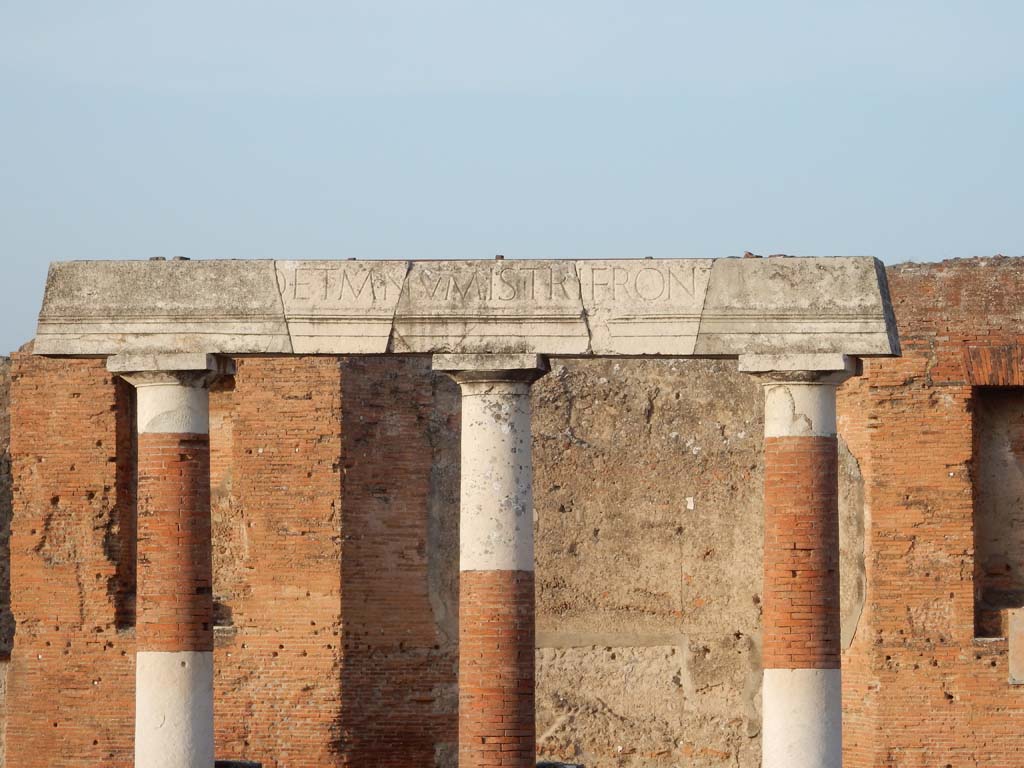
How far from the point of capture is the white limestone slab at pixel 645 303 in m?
12.4

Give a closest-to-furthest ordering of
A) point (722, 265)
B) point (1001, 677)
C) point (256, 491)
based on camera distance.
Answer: point (722, 265) < point (1001, 677) < point (256, 491)

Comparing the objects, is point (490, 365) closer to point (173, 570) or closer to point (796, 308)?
point (796, 308)

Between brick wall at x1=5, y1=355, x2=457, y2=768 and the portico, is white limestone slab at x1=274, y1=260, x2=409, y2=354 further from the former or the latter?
brick wall at x1=5, y1=355, x2=457, y2=768

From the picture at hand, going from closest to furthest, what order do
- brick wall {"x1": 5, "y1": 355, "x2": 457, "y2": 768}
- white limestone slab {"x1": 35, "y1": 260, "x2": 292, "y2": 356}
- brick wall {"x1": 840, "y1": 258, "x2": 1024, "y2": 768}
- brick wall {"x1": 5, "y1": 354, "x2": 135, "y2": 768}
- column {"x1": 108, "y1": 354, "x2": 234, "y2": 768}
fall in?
column {"x1": 108, "y1": 354, "x2": 234, "y2": 768}
white limestone slab {"x1": 35, "y1": 260, "x2": 292, "y2": 356}
brick wall {"x1": 840, "y1": 258, "x2": 1024, "y2": 768}
brick wall {"x1": 5, "y1": 355, "x2": 457, "y2": 768}
brick wall {"x1": 5, "y1": 354, "x2": 135, "y2": 768}

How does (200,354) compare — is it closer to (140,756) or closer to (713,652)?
(140,756)

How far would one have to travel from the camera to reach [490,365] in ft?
41.0

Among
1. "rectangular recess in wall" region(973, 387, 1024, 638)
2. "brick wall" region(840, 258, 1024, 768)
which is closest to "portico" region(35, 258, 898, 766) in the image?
"brick wall" region(840, 258, 1024, 768)

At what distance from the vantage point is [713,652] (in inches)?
642

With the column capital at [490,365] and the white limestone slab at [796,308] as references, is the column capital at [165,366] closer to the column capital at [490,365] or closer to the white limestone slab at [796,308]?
the column capital at [490,365]

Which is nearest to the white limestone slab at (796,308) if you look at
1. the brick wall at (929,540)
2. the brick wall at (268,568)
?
the brick wall at (929,540)

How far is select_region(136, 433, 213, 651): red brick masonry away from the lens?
1263 centimetres

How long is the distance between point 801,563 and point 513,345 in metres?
2.21

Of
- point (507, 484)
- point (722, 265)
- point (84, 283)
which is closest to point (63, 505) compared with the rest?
point (84, 283)

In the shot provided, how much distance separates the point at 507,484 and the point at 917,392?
13.8 feet
